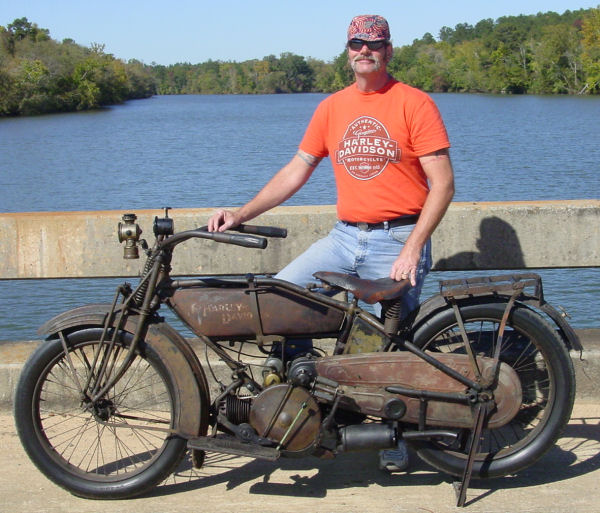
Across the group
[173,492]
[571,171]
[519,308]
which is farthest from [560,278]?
[571,171]

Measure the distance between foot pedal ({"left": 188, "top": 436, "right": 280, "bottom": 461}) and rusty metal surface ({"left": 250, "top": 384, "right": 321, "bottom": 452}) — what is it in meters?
0.08

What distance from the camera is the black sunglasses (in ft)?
14.1

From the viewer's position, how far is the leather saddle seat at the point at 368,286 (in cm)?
407

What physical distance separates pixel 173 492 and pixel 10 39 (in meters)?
112

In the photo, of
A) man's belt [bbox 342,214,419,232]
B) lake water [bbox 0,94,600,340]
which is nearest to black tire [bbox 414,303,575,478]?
man's belt [bbox 342,214,419,232]

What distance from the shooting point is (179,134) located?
152ft

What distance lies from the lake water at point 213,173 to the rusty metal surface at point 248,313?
15.6ft

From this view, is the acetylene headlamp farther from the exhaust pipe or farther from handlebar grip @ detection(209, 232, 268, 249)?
the exhaust pipe

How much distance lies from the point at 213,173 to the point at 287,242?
65.8 ft

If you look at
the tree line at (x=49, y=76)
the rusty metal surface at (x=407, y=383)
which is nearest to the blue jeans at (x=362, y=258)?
the rusty metal surface at (x=407, y=383)

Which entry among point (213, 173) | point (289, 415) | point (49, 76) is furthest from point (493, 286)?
point (49, 76)

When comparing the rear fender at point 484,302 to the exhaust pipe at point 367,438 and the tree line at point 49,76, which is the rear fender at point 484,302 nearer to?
the exhaust pipe at point 367,438

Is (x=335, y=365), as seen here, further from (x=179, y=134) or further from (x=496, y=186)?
(x=179, y=134)

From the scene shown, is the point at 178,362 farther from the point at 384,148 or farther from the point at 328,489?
the point at 384,148
